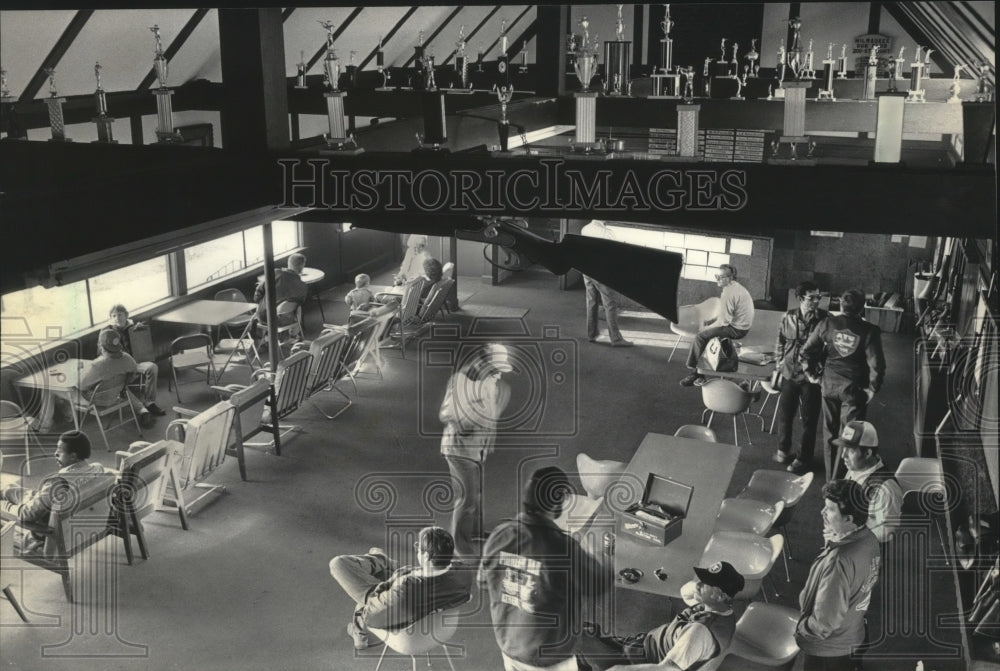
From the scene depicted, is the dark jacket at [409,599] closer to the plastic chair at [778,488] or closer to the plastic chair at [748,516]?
the plastic chair at [748,516]

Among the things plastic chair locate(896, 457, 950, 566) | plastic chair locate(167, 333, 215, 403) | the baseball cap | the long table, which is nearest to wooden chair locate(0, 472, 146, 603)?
plastic chair locate(167, 333, 215, 403)

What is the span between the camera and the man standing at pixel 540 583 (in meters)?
4.34

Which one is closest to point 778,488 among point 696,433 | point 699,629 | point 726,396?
point 696,433

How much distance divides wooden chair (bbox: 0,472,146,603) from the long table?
3063mm

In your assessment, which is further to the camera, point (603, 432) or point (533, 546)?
point (603, 432)

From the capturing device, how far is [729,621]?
171 inches

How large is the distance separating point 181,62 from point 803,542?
6.75m

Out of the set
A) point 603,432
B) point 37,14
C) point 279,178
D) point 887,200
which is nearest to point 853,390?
point 603,432

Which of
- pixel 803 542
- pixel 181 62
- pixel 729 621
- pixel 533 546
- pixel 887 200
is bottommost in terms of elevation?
pixel 803 542

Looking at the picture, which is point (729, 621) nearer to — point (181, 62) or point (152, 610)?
point (152, 610)

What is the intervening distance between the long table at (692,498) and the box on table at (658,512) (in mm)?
45

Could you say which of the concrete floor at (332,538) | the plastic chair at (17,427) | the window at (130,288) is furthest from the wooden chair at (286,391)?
the window at (130,288)

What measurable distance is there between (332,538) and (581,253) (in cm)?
424

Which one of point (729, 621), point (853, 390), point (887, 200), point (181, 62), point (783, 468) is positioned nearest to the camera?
point (887, 200)
